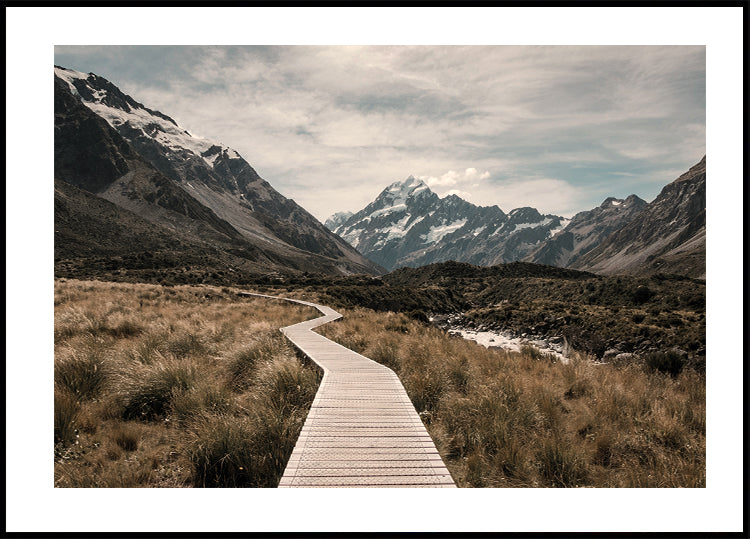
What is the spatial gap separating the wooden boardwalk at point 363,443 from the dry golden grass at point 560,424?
0.74m


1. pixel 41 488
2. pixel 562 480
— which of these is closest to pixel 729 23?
pixel 562 480

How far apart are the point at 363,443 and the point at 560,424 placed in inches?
141

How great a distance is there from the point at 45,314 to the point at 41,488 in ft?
6.87

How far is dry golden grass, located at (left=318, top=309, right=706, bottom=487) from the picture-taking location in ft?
16.3

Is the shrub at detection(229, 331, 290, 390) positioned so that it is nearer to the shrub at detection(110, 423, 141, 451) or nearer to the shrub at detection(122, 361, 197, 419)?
the shrub at detection(122, 361, 197, 419)

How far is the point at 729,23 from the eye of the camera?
526 centimetres

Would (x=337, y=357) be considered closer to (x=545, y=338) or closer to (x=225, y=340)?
(x=225, y=340)

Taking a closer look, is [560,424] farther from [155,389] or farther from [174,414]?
[155,389]

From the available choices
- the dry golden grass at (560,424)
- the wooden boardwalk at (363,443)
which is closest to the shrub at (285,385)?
the wooden boardwalk at (363,443)

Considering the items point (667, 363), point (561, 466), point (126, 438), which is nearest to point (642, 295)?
point (667, 363)

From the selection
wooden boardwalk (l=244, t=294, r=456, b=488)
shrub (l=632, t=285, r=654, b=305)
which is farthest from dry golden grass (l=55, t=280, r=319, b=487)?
shrub (l=632, t=285, r=654, b=305)

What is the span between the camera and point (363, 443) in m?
4.88

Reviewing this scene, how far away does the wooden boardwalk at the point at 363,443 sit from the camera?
409 centimetres
